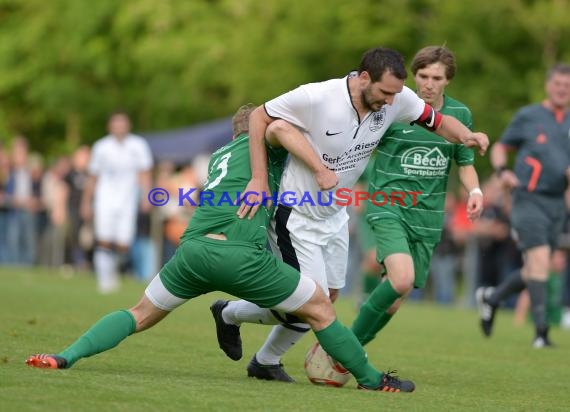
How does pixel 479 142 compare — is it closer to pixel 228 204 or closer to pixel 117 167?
pixel 228 204

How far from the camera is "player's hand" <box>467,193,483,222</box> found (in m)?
8.89

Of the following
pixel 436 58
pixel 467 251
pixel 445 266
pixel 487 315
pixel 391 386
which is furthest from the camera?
pixel 445 266

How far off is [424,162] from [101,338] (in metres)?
3.01

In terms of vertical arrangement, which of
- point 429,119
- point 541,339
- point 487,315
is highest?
point 429,119

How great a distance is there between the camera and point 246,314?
8086 millimetres

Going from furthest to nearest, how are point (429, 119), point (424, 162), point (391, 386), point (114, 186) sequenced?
point (114, 186), point (424, 162), point (429, 119), point (391, 386)

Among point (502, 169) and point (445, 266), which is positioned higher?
point (502, 169)

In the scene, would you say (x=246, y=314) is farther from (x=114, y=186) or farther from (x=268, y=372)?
(x=114, y=186)

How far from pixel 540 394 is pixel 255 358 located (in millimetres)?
1822

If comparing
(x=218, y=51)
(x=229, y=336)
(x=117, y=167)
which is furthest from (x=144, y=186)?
(x=229, y=336)

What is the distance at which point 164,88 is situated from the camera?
1334 inches

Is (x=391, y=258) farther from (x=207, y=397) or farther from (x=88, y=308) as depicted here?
(x=88, y=308)

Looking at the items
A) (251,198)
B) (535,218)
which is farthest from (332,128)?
(535,218)

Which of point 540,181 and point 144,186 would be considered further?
point 144,186
